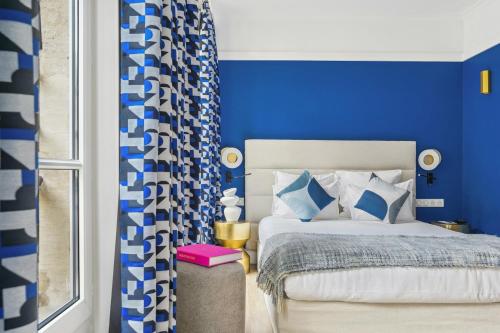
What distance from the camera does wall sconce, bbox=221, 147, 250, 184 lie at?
4820mm

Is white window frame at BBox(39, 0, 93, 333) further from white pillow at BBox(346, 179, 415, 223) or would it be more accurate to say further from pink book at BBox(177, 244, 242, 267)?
white pillow at BBox(346, 179, 415, 223)

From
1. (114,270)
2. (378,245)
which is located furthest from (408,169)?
(114,270)

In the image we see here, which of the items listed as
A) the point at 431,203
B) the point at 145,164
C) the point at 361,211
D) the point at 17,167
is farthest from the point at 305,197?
the point at 17,167

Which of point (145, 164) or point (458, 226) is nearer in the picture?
point (145, 164)

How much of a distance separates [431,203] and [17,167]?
4.98 meters

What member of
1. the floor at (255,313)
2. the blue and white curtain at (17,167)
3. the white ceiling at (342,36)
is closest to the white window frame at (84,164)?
the blue and white curtain at (17,167)

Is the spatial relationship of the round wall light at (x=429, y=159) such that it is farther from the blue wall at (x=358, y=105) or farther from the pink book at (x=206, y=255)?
the pink book at (x=206, y=255)

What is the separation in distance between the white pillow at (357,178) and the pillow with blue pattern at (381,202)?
183 mm

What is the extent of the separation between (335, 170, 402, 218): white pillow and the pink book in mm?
2557

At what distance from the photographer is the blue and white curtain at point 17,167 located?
0.50 meters

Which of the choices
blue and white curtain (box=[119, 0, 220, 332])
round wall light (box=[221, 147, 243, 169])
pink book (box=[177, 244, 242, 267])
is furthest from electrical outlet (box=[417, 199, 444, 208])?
blue and white curtain (box=[119, 0, 220, 332])

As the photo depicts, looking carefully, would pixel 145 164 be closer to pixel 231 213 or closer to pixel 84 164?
pixel 84 164

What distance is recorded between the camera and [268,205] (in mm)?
4773

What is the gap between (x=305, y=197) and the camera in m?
4.26
